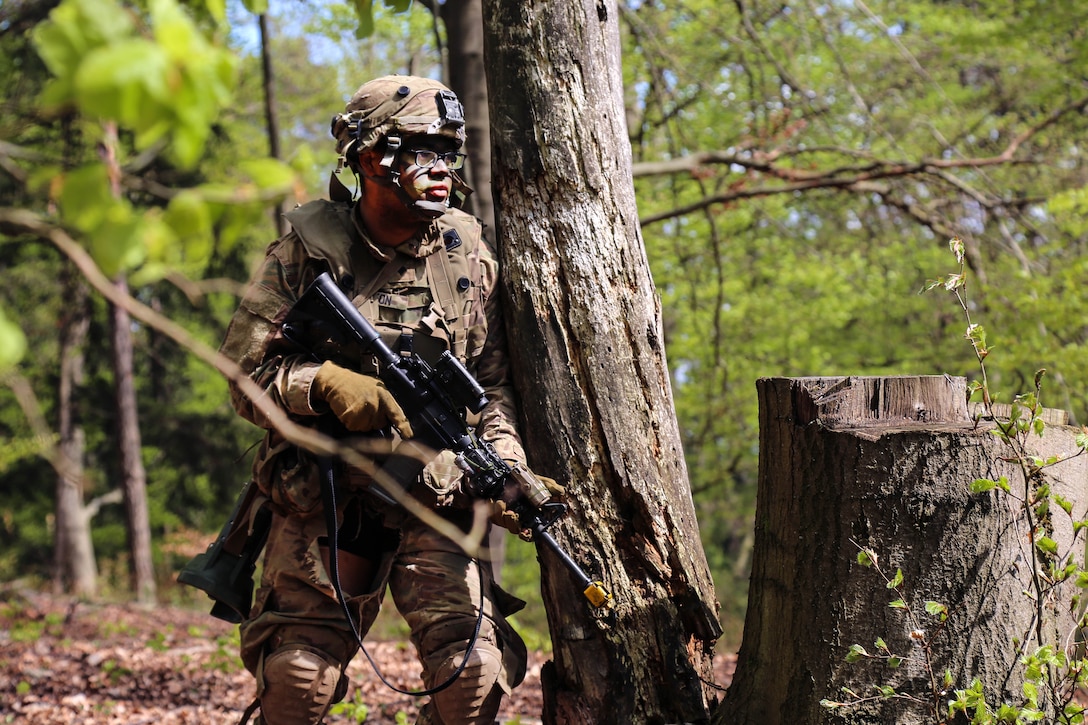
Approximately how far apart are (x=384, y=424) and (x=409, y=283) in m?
0.53

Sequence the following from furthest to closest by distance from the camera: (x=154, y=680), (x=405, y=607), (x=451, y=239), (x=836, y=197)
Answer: (x=836, y=197) < (x=154, y=680) < (x=451, y=239) < (x=405, y=607)

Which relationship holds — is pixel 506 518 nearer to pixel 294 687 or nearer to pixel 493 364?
pixel 493 364

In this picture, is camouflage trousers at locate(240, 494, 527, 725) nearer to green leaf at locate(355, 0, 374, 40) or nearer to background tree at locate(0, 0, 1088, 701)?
green leaf at locate(355, 0, 374, 40)

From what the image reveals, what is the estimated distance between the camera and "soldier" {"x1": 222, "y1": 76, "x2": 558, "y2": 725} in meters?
3.14

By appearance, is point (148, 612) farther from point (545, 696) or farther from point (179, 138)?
point (179, 138)

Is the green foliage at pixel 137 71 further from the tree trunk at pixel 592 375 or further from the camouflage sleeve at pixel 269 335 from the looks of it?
the tree trunk at pixel 592 375

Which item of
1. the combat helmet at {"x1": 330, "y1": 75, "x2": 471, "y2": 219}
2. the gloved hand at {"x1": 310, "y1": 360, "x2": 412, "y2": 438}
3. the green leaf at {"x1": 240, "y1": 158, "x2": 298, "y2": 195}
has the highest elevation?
the combat helmet at {"x1": 330, "y1": 75, "x2": 471, "y2": 219}

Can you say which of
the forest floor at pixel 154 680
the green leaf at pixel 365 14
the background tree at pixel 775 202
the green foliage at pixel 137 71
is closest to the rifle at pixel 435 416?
the green leaf at pixel 365 14

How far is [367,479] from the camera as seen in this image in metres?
3.22

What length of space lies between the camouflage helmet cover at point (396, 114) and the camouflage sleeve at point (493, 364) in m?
0.47

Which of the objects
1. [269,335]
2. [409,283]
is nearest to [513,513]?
[409,283]

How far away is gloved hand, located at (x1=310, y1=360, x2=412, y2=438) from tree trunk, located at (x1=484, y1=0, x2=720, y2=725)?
52 cm

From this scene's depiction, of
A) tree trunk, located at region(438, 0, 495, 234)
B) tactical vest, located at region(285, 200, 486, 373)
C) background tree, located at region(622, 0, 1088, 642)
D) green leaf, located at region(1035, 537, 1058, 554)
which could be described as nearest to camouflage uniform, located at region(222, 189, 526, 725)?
tactical vest, located at region(285, 200, 486, 373)

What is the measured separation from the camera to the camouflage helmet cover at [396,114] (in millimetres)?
3197
